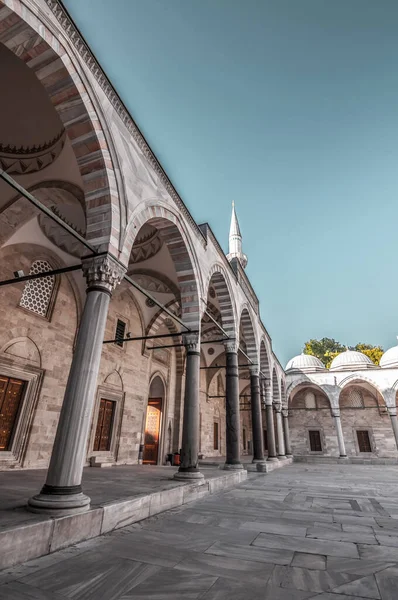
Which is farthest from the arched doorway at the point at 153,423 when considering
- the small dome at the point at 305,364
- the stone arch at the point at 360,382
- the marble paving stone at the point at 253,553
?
the stone arch at the point at 360,382

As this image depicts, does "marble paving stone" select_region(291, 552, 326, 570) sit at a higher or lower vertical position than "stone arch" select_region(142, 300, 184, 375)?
lower

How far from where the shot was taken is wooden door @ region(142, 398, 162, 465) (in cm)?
1274

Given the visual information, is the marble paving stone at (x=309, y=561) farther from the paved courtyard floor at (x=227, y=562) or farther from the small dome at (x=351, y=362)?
the small dome at (x=351, y=362)

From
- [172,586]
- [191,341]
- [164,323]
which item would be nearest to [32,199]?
[172,586]

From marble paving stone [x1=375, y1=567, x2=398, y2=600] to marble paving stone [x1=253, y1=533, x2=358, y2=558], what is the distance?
379 millimetres

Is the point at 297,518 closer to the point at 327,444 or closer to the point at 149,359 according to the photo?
the point at 149,359

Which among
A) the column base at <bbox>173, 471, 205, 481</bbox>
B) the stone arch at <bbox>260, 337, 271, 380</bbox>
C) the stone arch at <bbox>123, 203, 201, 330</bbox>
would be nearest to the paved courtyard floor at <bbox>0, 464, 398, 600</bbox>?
the column base at <bbox>173, 471, 205, 481</bbox>

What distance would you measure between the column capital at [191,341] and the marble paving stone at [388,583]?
16.8 feet

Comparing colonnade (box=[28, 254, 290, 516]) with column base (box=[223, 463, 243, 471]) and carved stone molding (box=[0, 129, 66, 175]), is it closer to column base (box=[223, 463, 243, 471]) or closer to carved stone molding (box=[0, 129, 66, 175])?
column base (box=[223, 463, 243, 471])

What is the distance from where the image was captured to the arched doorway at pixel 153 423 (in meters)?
12.8

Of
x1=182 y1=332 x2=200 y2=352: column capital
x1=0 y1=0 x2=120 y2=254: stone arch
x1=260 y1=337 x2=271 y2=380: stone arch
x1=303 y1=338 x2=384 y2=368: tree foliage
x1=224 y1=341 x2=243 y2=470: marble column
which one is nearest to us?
x1=0 y1=0 x2=120 y2=254: stone arch

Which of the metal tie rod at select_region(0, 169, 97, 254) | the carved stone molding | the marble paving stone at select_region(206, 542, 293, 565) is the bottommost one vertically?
the marble paving stone at select_region(206, 542, 293, 565)

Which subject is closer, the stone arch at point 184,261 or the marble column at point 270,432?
the stone arch at point 184,261

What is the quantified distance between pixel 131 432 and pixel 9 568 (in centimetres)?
914
